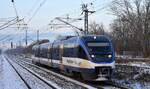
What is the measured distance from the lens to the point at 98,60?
1966cm

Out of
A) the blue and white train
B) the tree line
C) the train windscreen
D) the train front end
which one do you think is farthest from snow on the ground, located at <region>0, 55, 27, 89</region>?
the tree line

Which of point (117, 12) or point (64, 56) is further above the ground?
point (117, 12)

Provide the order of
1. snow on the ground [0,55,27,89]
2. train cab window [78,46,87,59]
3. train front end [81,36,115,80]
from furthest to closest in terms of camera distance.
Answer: train cab window [78,46,87,59]
train front end [81,36,115,80]
snow on the ground [0,55,27,89]

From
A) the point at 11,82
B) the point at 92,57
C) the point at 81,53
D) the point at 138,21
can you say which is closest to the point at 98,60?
the point at 92,57

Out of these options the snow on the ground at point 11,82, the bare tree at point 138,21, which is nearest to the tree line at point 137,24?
the bare tree at point 138,21

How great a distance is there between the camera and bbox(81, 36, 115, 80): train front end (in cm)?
1952

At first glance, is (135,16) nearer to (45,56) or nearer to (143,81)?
(45,56)

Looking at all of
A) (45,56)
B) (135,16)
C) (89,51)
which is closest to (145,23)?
(135,16)

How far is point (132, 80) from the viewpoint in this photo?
21.2 meters

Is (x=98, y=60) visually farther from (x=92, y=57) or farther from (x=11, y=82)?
(x=11, y=82)

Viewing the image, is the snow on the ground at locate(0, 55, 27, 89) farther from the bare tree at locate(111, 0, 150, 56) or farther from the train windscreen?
the bare tree at locate(111, 0, 150, 56)

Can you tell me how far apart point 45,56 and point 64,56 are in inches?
466

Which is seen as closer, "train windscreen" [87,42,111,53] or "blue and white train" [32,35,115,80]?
"blue and white train" [32,35,115,80]

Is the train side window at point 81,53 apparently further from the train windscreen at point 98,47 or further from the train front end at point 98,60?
the train windscreen at point 98,47
